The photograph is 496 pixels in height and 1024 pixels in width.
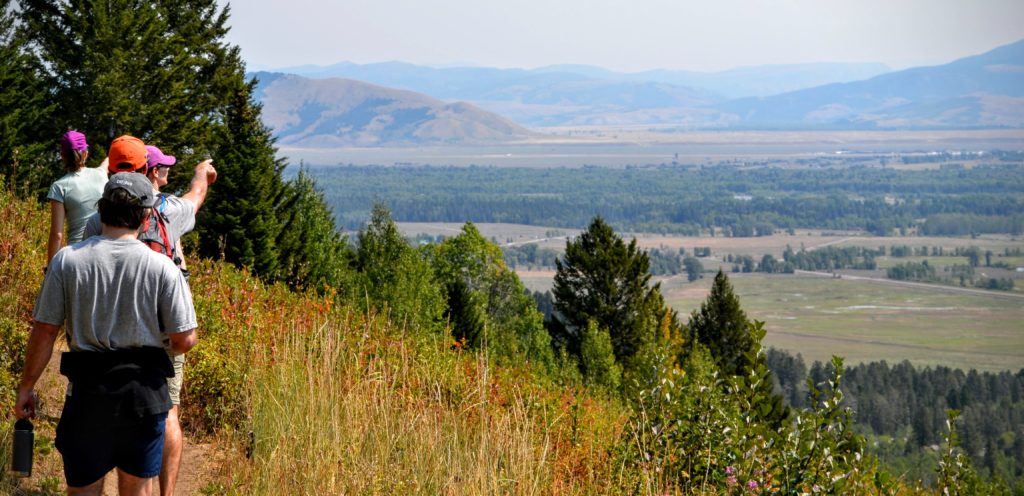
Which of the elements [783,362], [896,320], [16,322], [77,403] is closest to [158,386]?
[77,403]

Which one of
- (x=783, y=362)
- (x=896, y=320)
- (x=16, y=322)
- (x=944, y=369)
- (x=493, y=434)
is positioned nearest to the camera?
(x=493, y=434)

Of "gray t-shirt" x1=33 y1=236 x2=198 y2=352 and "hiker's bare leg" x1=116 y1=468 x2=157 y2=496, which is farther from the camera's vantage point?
"hiker's bare leg" x1=116 y1=468 x2=157 y2=496

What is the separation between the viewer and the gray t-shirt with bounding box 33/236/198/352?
3.71 m

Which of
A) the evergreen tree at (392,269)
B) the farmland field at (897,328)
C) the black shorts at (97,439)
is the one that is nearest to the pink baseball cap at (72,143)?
the black shorts at (97,439)

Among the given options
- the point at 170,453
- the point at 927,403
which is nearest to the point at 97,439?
the point at 170,453

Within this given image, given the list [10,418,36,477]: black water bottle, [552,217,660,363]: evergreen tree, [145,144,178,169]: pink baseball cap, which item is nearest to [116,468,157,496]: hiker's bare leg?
[10,418,36,477]: black water bottle

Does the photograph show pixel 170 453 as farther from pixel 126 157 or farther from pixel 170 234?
pixel 126 157

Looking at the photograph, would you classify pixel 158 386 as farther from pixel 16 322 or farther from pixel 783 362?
pixel 783 362

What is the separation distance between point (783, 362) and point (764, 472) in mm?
108739

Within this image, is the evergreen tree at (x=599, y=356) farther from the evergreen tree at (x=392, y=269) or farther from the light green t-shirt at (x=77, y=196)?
the light green t-shirt at (x=77, y=196)

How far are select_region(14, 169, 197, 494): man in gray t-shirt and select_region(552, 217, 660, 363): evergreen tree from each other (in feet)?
196

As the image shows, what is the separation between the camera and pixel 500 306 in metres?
64.4

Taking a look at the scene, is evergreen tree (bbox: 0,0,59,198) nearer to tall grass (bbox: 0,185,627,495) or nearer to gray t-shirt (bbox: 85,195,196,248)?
tall grass (bbox: 0,185,627,495)

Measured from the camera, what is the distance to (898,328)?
6747 inches
